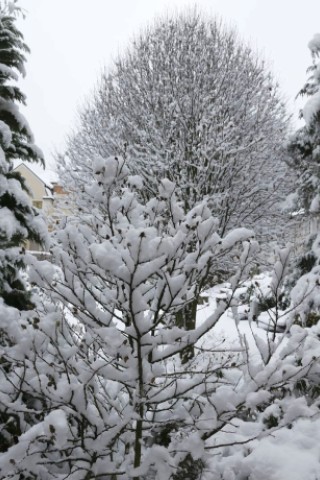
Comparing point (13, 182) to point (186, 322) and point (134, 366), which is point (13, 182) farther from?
point (134, 366)

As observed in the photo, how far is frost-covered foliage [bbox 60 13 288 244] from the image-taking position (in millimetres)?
10203

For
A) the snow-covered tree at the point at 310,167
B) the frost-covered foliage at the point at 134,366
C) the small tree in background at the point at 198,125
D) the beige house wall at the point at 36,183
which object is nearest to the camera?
the frost-covered foliage at the point at 134,366

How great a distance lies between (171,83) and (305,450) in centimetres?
977

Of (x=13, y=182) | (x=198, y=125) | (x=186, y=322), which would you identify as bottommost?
(x=186, y=322)

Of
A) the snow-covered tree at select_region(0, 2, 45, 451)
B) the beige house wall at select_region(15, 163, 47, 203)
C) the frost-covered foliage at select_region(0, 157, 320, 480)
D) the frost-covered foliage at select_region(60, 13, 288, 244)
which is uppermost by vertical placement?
the beige house wall at select_region(15, 163, 47, 203)

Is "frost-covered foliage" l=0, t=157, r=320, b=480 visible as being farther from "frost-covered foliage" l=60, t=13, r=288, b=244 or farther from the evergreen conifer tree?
"frost-covered foliage" l=60, t=13, r=288, b=244

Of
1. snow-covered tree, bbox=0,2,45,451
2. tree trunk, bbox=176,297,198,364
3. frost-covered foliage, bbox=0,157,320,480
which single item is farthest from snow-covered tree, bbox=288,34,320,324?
frost-covered foliage, bbox=0,157,320,480

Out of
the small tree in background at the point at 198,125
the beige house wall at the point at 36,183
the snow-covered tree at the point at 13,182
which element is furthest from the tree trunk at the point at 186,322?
the beige house wall at the point at 36,183

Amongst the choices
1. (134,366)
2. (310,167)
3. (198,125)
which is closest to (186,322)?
(310,167)

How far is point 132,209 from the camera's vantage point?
2.86m

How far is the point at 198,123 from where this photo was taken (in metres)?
10.4

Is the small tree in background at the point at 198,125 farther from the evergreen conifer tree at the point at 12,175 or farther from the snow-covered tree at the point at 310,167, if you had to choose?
the evergreen conifer tree at the point at 12,175

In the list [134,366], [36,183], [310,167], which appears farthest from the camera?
[36,183]

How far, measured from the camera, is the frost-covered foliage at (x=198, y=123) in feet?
33.5
